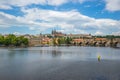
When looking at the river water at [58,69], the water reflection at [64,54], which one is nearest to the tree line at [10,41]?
the water reflection at [64,54]

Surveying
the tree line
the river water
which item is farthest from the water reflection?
the tree line

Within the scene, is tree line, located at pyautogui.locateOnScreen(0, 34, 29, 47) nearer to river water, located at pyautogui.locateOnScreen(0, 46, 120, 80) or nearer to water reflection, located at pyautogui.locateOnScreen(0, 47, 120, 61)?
water reflection, located at pyautogui.locateOnScreen(0, 47, 120, 61)

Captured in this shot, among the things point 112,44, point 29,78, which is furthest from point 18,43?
point 29,78

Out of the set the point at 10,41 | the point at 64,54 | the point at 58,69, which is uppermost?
the point at 10,41

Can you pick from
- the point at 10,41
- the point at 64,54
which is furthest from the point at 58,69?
the point at 10,41

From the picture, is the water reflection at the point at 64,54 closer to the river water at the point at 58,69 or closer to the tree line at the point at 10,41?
the river water at the point at 58,69

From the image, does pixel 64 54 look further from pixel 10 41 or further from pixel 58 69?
pixel 10 41

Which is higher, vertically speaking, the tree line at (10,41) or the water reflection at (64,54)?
the tree line at (10,41)

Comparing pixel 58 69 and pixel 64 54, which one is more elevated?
pixel 58 69

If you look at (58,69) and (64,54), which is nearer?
(58,69)

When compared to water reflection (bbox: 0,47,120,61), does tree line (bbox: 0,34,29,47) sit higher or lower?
higher

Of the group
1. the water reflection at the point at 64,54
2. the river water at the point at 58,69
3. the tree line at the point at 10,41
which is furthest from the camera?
the tree line at the point at 10,41

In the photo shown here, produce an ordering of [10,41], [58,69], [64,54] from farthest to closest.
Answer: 1. [10,41]
2. [64,54]
3. [58,69]

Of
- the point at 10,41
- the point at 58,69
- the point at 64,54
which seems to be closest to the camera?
the point at 58,69
